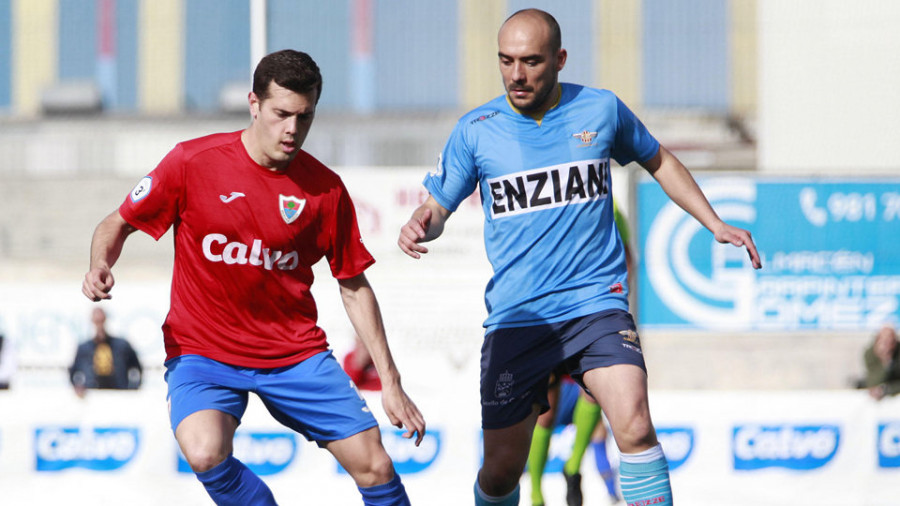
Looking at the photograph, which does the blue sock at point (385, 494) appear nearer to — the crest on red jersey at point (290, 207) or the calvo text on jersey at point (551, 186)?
the crest on red jersey at point (290, 207)

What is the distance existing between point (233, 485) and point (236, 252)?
36.6 inches

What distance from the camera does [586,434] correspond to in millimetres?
7293

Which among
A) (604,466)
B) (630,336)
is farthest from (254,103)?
(604,466)

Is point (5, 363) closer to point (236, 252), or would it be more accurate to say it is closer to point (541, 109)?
point (236, 252)

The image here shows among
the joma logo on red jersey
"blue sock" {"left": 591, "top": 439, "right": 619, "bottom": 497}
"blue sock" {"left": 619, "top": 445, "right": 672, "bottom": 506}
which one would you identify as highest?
the joma logo on red jersey

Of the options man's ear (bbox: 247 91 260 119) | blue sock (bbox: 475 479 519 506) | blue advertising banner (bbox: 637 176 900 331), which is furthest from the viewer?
blue advertising banner (bbox: 637 176 900 331)

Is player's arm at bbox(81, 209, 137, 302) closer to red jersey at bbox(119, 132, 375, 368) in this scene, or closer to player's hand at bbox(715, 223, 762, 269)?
red jersey at bbox(119, 132, 375, 368)

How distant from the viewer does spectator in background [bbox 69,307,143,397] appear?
11.5 m

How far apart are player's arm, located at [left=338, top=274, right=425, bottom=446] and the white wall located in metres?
10.4

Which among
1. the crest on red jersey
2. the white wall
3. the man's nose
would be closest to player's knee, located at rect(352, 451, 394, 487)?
the crest on red jersey

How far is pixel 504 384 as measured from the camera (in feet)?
16.5

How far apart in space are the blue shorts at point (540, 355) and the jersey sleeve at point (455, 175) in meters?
0.63

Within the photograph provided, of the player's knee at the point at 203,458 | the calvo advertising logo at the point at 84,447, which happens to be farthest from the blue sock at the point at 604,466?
the player's knee at the point at 203,458

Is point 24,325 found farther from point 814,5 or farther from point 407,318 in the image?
point 814,5
